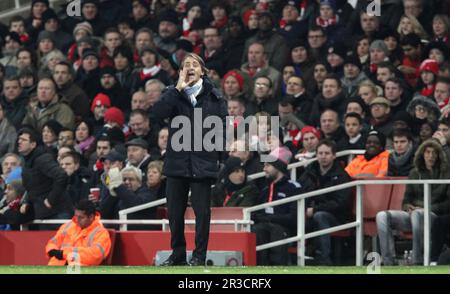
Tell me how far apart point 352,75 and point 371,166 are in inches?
113

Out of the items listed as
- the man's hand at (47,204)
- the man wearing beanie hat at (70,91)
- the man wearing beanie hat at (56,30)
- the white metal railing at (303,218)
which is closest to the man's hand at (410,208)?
the white metal railing at (303,218)

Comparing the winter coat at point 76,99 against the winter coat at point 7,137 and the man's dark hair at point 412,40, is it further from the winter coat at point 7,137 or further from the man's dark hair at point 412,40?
the man's dark hair at point 412,40

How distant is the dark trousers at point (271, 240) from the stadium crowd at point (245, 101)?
2cm

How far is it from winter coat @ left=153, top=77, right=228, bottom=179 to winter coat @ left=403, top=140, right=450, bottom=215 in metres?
3.75

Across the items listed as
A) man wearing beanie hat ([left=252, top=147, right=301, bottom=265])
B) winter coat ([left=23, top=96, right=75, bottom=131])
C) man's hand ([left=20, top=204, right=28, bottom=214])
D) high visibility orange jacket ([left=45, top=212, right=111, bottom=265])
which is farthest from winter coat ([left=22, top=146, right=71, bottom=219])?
winter coat ([left=23, top=96, right=75, bottom=131])

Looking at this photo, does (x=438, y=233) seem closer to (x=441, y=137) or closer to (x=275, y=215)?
(x=441, y=137)

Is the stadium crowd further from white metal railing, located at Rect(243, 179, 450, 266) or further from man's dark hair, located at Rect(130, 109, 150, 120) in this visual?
white metal railing, located at Rect(243, 179, 450, 266)

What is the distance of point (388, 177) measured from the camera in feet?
60.0

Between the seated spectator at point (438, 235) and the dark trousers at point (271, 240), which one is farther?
the dark trousers at point (271, 240)

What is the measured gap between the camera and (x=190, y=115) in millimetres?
14727

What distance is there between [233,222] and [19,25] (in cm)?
979

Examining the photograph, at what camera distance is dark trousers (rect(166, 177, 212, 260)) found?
577 inches

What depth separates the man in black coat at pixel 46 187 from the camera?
19156mm
